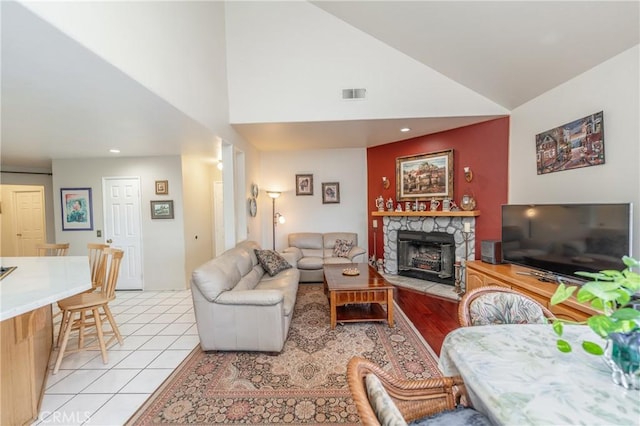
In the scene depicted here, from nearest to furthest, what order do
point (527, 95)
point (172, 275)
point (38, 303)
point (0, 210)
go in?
point (38, 303), point (527, 95), point (172, 275), point (0, 210)

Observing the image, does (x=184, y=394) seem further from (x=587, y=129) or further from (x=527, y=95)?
(x=527, y=95)

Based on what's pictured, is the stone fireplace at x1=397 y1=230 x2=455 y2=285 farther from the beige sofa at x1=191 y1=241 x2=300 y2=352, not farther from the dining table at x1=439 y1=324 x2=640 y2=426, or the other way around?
the dining table at x1=439 y1=324 x2=640 y2=426

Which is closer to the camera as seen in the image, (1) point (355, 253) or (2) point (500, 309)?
(2) point (500, 309)

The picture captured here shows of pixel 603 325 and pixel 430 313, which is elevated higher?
pixel 603 325

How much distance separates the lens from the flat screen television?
6.97 feet

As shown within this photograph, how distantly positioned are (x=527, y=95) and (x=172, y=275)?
591cm

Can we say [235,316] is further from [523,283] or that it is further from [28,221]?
[28,221]

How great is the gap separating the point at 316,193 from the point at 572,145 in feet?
13.9

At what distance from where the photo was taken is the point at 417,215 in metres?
4.82

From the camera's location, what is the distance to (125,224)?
4777 mm

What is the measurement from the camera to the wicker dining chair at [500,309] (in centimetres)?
156

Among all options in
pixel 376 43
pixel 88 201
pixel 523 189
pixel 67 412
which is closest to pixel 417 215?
pixel 523 189

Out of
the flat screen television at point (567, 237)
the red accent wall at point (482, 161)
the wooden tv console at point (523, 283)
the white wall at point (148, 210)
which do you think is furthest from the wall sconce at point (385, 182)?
the white wall at point (148, 210)

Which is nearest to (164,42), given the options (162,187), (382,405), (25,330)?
(25,330)
